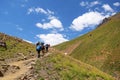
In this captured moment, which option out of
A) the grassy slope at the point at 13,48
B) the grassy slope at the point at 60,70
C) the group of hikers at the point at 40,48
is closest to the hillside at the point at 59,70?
the grassy slope at the point at 60,70

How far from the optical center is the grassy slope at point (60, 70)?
99.3 ft

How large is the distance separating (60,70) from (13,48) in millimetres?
13583

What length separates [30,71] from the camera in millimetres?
30281

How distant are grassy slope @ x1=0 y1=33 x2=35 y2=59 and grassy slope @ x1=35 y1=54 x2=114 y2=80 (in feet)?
21.1

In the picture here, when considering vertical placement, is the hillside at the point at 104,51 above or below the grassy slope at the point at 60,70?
above

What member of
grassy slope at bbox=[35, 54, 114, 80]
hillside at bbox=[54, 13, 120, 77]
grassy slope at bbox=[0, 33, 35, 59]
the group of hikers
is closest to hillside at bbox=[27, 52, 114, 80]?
grassy slope at bbox=[35, 54, 114, 80]

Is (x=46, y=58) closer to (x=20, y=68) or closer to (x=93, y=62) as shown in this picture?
(x=20, y=68)

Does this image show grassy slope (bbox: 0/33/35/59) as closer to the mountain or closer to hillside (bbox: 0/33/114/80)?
hillside (bbox: 0/33/114/80)

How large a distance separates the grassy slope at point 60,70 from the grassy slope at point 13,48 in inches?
253

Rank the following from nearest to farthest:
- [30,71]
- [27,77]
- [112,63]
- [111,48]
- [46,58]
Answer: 1. [27,77]
2. [30,71]
3. [46,58]
4. [112,63]
5. [111,48]

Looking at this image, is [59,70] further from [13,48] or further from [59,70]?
[13,48]

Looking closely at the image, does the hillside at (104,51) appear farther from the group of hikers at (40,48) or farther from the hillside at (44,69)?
the hillside at (44,69)

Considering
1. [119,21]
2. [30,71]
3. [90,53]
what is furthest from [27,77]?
[119,21]

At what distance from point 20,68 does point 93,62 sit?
8921 centimetres
